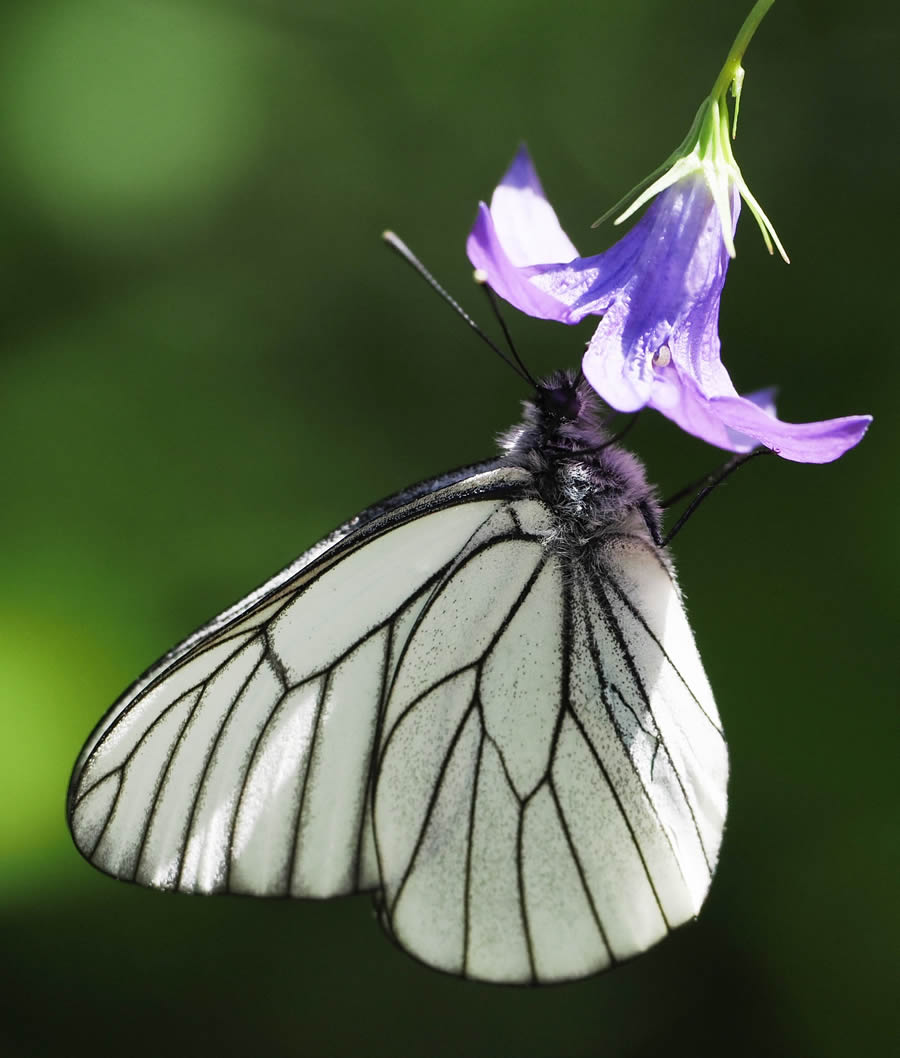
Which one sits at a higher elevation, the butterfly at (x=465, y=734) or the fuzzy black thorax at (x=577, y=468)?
the fuzzy black thorax at (x=577, y=468)

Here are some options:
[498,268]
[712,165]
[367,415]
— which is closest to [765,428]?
[498,268]

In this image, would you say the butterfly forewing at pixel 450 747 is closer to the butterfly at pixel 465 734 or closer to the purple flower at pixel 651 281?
the butterfly at pixel 465 734

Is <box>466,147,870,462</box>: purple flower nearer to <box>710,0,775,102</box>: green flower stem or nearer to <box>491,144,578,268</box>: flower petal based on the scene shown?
<box>491,144,578,268</box>: flower petal

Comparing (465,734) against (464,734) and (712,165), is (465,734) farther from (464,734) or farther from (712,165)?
(712,165)

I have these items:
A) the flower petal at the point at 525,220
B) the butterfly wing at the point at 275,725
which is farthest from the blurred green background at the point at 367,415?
the flower petal at the point at 525,220

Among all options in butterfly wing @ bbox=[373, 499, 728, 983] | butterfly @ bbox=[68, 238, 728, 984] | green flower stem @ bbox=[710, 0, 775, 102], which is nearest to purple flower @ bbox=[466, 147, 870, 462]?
green flower stem @ bbox=[710, 0, 775, 102]

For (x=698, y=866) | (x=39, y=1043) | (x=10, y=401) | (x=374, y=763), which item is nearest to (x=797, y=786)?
(x=698, y=866)
